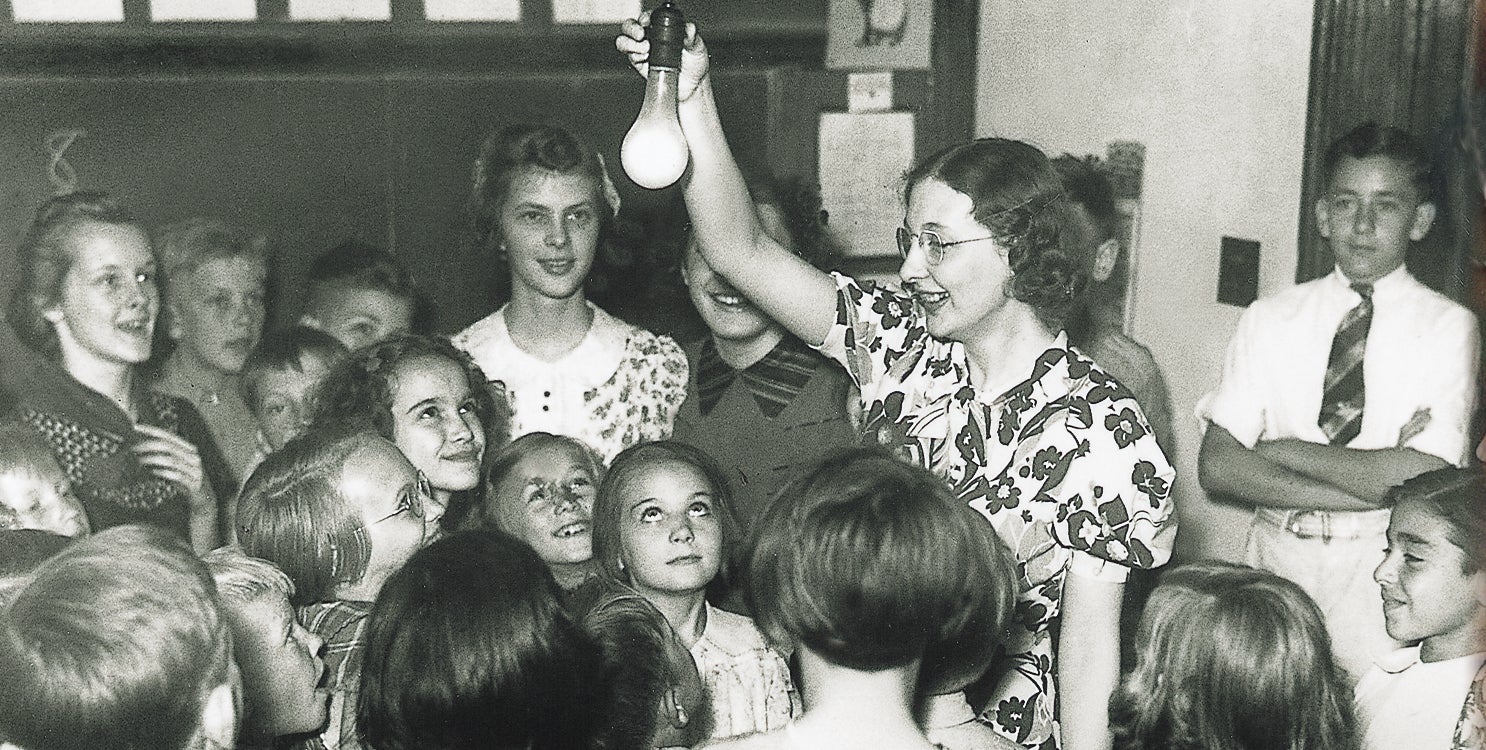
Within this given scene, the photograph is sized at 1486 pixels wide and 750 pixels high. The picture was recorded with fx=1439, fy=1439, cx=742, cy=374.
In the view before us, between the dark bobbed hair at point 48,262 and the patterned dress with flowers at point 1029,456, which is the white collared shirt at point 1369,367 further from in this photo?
the dark bobbed hair at point 48,262

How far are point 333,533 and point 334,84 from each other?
1520 mm

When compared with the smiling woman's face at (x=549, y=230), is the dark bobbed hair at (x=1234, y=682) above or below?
below

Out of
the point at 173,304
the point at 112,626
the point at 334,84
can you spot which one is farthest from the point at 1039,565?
the point at 334,84

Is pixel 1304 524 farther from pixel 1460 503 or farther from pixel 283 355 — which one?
pixel 283 355

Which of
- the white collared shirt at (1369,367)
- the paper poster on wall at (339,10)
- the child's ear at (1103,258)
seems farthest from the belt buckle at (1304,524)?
the paper poster on wall at (339,10)

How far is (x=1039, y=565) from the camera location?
1576 mm

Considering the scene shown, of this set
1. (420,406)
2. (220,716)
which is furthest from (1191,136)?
(220,716)

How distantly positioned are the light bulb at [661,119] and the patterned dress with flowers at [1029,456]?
1.13 feet

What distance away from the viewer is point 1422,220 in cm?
237

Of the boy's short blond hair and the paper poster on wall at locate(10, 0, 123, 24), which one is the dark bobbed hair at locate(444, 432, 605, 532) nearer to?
the boy's short blond hair

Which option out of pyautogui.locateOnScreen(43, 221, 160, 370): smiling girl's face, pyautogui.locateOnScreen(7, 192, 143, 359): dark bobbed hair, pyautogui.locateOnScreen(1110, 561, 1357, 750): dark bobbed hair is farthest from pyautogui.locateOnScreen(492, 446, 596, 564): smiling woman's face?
pyautogui.locateOnScreen(1110, 561, 1357, 750): dark bobbed hair

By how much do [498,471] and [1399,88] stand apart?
64.7 inches

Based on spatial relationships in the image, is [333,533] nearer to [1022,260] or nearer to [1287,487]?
[1022,260]

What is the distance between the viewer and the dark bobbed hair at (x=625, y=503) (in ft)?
6.28
